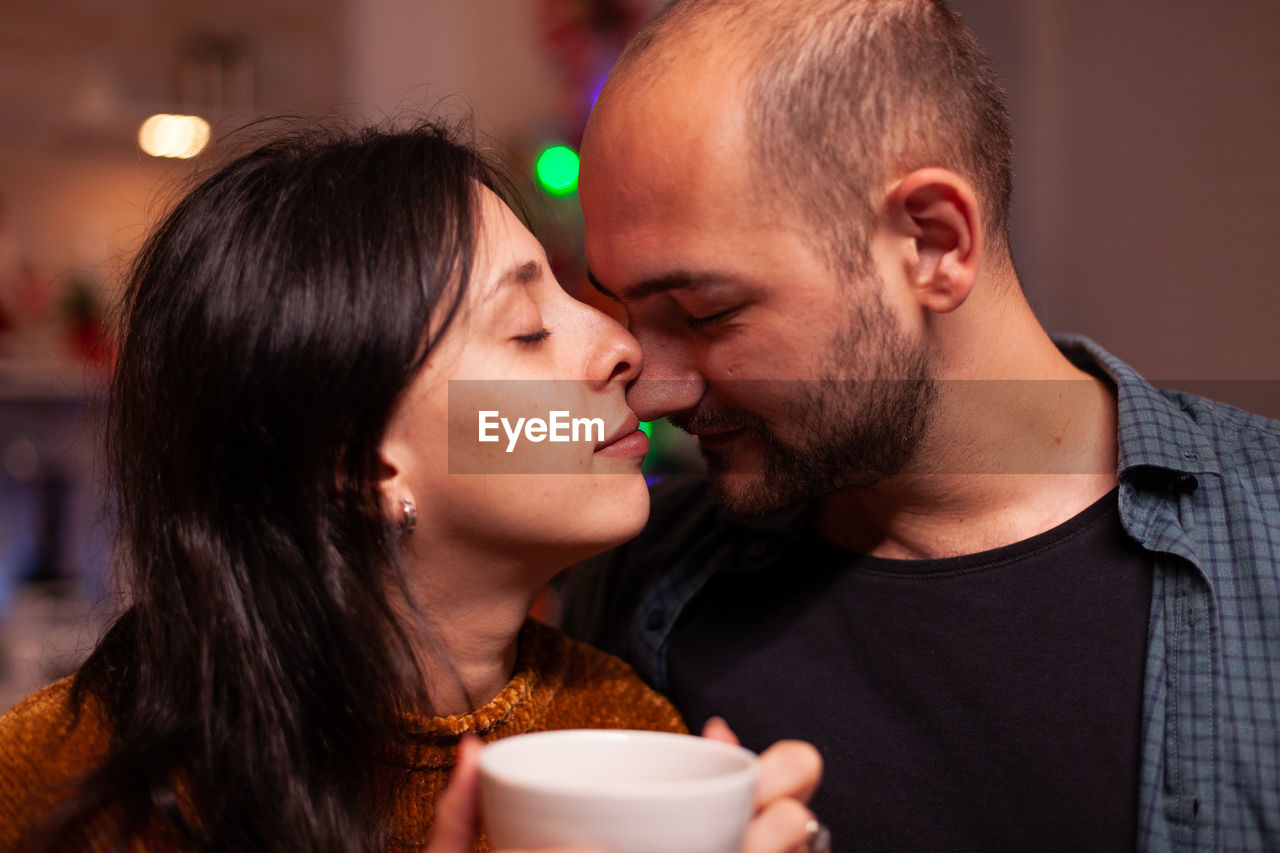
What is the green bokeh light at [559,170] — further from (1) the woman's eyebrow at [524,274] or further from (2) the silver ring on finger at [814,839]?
(2) the silver ring on finger at [814,839]

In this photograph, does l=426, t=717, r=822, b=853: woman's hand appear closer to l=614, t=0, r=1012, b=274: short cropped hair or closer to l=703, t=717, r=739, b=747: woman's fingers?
l=703, t=717, r=739, b=747: woman's fingers

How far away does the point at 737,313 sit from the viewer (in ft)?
3.71

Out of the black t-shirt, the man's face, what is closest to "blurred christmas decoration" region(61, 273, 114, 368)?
the man's face

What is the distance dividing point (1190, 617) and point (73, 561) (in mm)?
3199

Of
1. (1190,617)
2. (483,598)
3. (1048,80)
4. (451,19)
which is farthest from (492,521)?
(451,19)

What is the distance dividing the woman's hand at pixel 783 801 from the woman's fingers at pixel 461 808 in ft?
0.61

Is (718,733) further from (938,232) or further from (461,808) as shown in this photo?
(938,232)

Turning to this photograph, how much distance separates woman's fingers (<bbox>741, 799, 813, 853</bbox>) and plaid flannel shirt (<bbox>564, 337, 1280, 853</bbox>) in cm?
50

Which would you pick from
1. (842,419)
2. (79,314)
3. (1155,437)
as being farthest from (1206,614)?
(79,314)

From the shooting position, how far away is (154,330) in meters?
1.02

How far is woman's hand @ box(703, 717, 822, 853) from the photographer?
2.21 feet

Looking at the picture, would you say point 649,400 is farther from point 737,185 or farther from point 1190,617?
point 1190,617

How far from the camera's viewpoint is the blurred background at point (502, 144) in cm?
172

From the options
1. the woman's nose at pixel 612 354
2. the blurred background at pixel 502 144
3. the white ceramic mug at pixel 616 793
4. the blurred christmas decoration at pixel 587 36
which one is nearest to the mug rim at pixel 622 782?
the white ceramic mug at pixel 616 793
